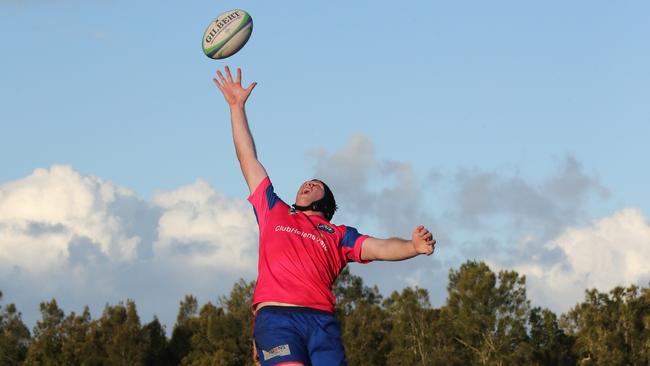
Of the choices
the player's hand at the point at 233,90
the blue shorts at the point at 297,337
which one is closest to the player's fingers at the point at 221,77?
the player's hand at the point at 233,90

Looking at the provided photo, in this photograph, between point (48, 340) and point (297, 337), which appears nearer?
point (297, 337)

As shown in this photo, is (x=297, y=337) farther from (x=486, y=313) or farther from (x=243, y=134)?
(x=486, y=313)

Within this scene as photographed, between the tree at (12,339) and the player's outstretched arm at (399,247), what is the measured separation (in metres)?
80.5

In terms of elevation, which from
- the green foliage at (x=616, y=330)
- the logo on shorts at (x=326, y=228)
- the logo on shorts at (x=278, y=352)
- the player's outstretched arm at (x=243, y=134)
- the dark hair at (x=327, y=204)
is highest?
the green foliage at (x=616, y=330)

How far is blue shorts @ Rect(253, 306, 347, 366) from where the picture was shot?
1149 cm

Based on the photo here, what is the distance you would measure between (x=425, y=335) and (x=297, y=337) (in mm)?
76808

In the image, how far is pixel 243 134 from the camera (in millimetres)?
13266

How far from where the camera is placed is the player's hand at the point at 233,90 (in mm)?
13758

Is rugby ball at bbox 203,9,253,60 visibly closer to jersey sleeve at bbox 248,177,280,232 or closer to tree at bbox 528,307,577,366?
jersey sleeve at bbox 248,177,280,232

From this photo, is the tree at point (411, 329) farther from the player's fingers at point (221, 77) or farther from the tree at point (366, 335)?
the player's fingers at point (221, 77)

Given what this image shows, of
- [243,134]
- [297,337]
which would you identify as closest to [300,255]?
[297,337]

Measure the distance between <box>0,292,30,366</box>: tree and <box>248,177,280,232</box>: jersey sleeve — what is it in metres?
79.6

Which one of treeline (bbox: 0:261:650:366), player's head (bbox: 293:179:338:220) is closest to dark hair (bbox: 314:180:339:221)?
player's head (bbox: 293:179:338:220)

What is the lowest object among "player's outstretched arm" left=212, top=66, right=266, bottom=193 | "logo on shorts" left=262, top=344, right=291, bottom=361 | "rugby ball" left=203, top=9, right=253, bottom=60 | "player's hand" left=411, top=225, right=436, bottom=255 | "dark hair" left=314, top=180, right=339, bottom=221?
"logo on shorts" left=262, top=344, right=291, bottom=361
